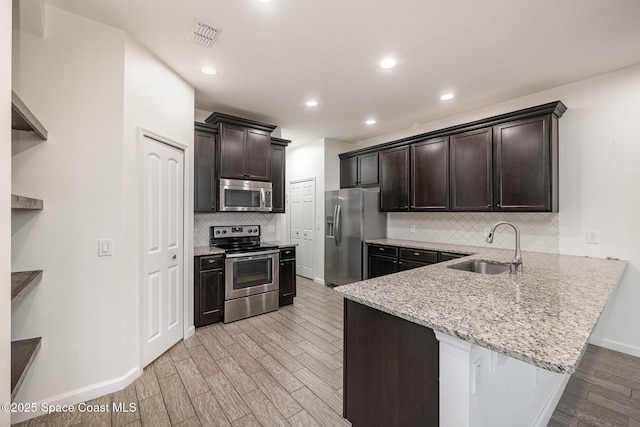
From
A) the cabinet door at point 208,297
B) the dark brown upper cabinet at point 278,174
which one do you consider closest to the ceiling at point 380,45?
the dark brown upper cabinet at point 278,174

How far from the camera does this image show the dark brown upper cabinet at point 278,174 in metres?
4.33

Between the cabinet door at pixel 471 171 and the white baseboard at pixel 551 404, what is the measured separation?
6.34ft

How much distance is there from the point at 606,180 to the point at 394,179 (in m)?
2.43

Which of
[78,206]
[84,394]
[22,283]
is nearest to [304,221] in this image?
[78,206]

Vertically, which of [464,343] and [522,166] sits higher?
[522,166]

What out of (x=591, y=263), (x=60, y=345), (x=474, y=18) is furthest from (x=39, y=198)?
(x=591, y=263)

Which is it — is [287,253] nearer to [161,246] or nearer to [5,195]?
[161,246]

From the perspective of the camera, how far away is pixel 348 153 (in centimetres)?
535

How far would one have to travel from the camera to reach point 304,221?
5867mm

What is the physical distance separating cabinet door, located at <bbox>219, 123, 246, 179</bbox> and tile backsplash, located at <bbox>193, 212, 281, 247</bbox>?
25.7 inches

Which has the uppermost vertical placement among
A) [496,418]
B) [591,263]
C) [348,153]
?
[348,153]

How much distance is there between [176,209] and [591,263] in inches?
160

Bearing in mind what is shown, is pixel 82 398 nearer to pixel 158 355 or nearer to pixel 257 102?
pixel 158 355

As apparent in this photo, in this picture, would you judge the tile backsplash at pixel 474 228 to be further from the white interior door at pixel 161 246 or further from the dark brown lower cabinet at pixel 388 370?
the white interior door at pixel 161 246
